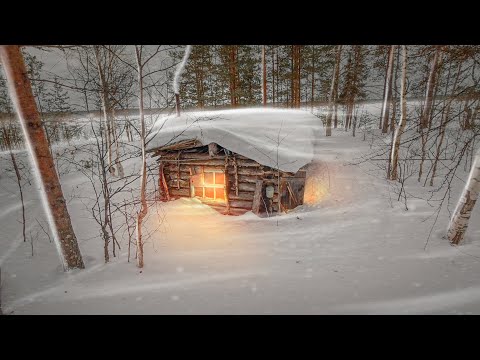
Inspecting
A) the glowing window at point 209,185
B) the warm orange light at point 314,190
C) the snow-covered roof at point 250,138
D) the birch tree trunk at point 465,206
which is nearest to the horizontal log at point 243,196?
the glowing window at point 209,185

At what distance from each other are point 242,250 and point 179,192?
5728mm

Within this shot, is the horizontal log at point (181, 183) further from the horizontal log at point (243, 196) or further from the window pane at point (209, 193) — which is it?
the horizontal log at point (243, 196)

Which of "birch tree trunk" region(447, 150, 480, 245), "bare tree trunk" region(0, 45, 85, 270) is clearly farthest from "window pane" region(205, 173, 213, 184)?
"birch tree trunk" region(447, 150, 480, 245)

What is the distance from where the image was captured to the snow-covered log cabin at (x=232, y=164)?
1000 centimetres

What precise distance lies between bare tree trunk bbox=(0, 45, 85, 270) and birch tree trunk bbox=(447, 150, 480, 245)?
28.3 feet

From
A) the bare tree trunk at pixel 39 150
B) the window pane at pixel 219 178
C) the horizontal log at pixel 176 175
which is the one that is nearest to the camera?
the bare tree trunk at pixel 39 150

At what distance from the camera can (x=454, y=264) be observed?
5453 mm

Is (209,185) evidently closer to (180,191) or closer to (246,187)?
(180,191)

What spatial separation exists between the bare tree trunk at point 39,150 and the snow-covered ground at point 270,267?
64cm

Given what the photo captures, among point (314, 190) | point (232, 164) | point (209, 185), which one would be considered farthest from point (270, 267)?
point (314, 190)

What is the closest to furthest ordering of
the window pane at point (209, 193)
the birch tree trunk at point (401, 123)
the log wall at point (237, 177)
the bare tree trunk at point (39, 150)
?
the bare tree trunk at point (39, 150), the birch tree trunk at point (401, 123), the log wall at point (237, 177), the window pane at point (209, 193)

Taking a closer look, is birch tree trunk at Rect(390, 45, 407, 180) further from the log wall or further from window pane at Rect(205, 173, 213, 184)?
window pane at Rect(205, 173, 213, 184)
